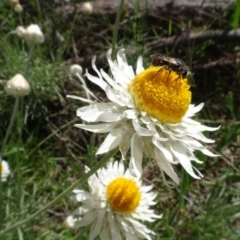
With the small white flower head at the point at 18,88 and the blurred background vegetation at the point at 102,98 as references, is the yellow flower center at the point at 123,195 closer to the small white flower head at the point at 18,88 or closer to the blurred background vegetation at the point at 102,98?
the small white flower head at the point at 18,88

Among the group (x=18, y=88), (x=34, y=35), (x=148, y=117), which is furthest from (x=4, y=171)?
(x=148, y=117)

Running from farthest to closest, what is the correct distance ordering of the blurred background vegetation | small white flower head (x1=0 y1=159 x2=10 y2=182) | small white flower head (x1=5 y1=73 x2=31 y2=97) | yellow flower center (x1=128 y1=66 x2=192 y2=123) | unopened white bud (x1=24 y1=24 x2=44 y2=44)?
the blurred background vegetation
small white flower head (x1=0 y1=159 x2=10 y2=182)
unopened white bud (x1=24 y1=24 x2=44 y2=44)
small white flower head (x1=5 y1=73 x2=31 y2=97)
yellow flower center (x1=128 y1=66 x2=192 y2=123)

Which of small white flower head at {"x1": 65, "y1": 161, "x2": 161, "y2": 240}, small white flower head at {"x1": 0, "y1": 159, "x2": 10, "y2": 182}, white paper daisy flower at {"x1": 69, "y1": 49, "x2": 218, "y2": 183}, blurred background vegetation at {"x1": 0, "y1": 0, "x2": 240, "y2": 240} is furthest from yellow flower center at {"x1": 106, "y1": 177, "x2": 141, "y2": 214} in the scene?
small white flower head at {"x1": 0, "y1": 159, "x2": 10, "y2": 182}

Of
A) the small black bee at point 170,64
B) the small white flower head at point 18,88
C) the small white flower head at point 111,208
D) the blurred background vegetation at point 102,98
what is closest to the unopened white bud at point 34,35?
the small white flower head at point 18,88

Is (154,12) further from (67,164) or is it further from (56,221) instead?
(56,221)

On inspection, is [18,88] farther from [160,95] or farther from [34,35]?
[160,95]

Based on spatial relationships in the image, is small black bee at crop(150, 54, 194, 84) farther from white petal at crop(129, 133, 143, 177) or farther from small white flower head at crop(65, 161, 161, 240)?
small white flower head at crop(65, 161, 161, 240)
